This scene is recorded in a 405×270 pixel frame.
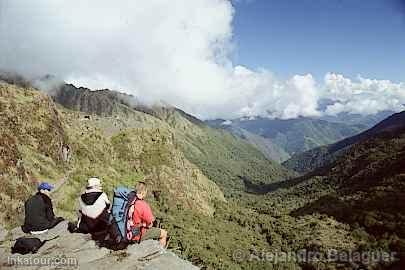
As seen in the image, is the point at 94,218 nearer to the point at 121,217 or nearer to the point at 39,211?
the point at 121,217

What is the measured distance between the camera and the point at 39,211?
17203 mm

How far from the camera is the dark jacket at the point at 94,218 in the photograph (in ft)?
52.5

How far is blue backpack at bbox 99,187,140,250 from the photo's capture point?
1427cm

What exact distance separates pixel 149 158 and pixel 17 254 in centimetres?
9475

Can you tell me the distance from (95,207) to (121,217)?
221cm

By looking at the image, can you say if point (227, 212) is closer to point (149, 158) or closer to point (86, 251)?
point (149, 158)

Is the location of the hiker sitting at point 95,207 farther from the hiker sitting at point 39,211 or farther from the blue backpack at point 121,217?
the hiker sitting at point 39,211

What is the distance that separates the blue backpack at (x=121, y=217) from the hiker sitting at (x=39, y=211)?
4.01 m

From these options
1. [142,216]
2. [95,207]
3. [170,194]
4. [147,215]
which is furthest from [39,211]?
[170,194]

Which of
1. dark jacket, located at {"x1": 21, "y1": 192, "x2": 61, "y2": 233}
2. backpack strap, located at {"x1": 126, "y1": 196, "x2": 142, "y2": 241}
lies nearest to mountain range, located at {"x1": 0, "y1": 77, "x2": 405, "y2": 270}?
dark jacket, located at {"x1": 21, "y1": 192, "x2": 61, "y2": 233}

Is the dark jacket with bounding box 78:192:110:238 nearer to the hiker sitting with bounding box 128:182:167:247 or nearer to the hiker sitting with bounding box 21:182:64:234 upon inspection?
the hiker sitting with bounding box 21:182:64:234

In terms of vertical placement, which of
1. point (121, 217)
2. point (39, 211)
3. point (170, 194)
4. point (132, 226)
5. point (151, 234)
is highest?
point (170, 194)

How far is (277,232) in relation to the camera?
13550 cm

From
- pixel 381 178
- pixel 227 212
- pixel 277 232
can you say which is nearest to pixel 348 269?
pixel 277 232
